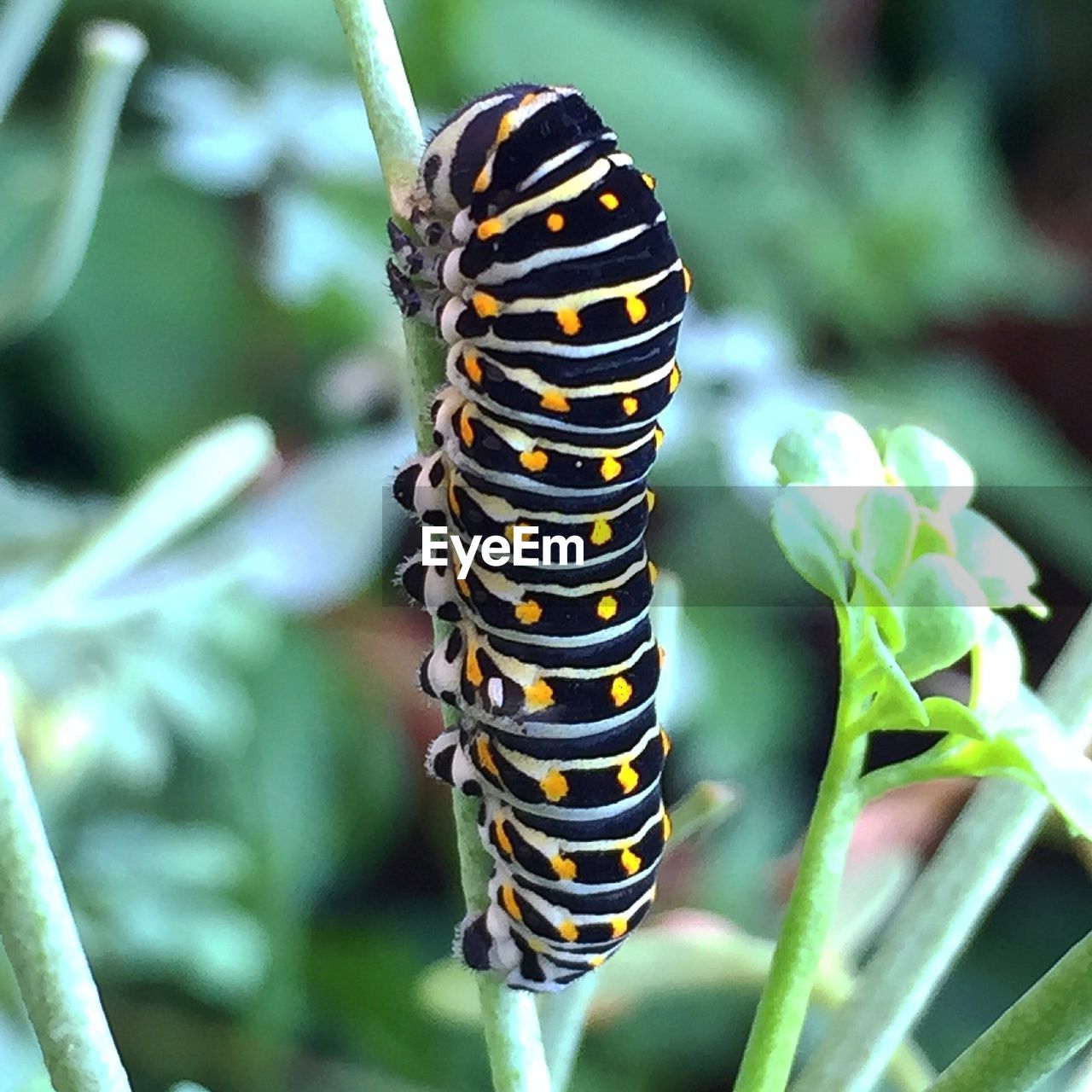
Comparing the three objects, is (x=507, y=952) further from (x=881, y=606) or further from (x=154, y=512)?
(x=154, y=512)

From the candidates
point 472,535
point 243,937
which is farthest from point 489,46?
point 472,535

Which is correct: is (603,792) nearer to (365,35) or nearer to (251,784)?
(365,35)

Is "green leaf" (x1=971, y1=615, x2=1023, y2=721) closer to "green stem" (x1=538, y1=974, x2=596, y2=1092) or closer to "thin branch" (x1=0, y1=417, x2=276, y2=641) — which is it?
"green stem" (x1=538, y1=974, x2=596, y2=1092)

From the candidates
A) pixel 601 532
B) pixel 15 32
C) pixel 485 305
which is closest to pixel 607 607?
pixel 601 532

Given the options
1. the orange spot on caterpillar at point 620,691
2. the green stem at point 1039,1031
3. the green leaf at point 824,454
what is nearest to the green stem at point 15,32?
the orange spot on caterpillar at point 620,691

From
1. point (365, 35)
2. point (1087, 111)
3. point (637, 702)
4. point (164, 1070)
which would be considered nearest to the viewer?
point (365, 35)

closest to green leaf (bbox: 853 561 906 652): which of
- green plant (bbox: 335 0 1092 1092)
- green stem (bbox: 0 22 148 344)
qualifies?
green plant (bbox: 335 0 1092 1092)
